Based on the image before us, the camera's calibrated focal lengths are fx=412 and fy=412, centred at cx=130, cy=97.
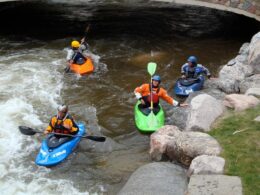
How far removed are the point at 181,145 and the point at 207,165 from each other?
36.2 inches

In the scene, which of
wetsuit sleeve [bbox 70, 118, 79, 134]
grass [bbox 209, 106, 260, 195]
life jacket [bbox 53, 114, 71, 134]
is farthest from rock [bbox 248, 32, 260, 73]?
life jacket [bbox 53, 114, 71, 134]

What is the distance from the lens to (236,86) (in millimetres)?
10812

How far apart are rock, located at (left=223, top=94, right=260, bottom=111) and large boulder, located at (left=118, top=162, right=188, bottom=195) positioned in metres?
2.07

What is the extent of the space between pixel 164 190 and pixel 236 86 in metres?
5.38

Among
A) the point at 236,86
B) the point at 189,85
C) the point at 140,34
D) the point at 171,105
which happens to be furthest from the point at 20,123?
the point at 140,34

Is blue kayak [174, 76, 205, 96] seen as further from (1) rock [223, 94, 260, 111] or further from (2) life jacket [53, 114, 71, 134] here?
(2) life jacket [53, 114, 71, 134]

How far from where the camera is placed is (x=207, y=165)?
6395 mm

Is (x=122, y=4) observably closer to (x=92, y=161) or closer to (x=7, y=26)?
(x=7, y=26)

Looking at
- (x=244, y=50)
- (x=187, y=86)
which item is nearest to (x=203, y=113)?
(x=187, y=86)

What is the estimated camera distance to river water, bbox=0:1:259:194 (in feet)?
26.7

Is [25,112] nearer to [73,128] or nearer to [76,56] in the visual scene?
[73,128]

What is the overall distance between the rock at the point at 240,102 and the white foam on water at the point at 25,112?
355cm

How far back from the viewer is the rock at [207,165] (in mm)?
6324

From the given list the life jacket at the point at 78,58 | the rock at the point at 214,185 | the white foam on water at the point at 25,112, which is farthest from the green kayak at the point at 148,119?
the life jacket at the point at 78,58
